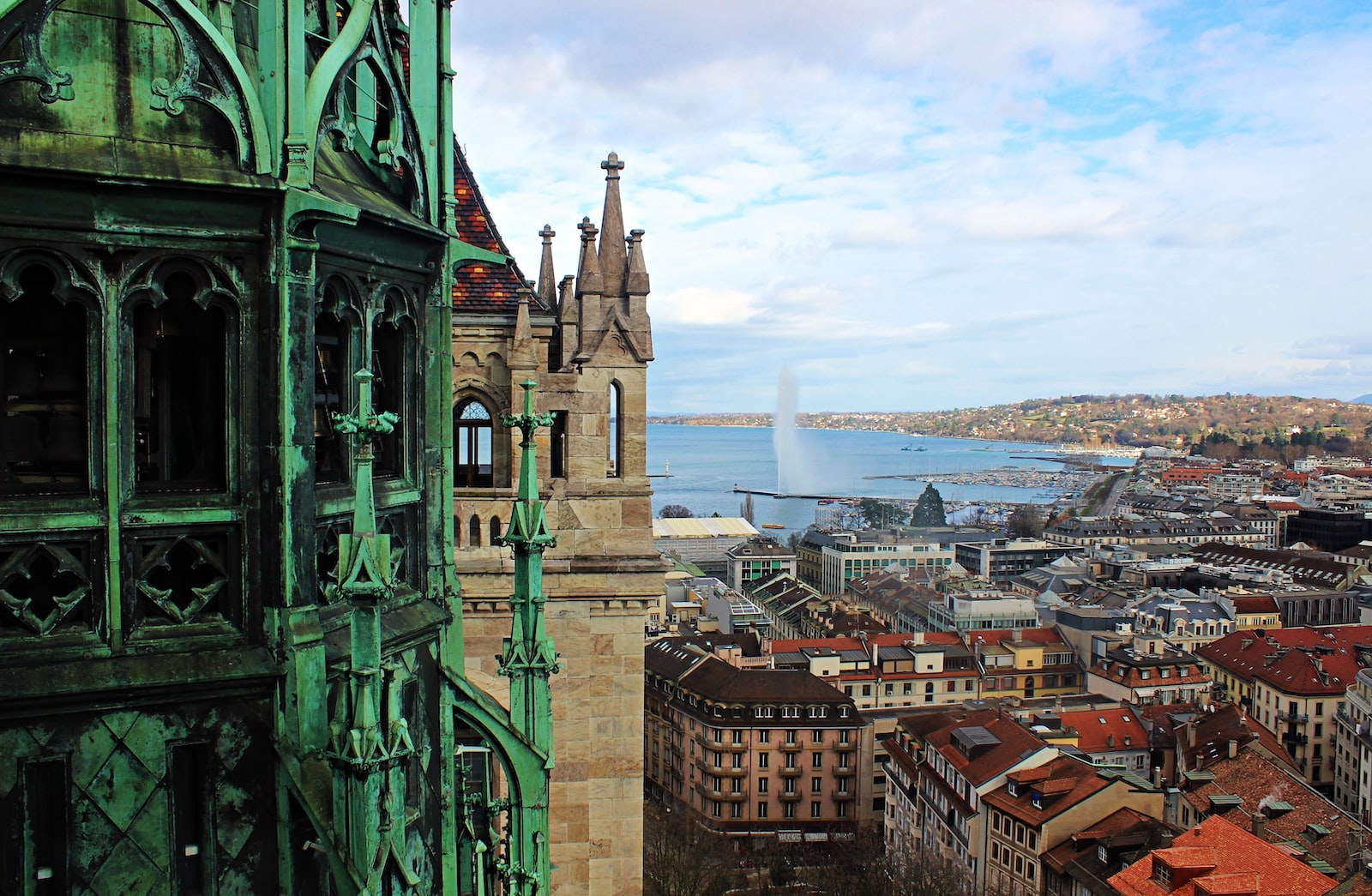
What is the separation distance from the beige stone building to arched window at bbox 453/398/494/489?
2 centimetres

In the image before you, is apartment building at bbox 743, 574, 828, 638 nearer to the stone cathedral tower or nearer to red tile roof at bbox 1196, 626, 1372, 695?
red tile roof at bbox 1196, 626, 1372, 695

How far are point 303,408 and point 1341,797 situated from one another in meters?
80.8

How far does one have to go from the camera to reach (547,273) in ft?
61.9

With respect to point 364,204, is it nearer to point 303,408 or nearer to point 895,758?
point 303,408

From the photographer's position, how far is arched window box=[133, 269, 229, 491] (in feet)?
16.1

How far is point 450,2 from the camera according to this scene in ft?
21.4

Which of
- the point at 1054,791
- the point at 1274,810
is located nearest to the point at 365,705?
the point at 1054,791

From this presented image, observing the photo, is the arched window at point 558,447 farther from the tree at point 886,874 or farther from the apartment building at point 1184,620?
the apartment building at point 1184,620

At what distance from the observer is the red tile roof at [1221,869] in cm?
3988

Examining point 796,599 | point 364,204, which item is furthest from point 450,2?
point 796,599

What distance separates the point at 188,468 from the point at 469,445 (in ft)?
36.2

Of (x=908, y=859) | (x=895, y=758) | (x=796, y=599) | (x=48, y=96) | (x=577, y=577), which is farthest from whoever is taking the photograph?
(x=796, y=599)

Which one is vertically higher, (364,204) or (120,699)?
(364,204)

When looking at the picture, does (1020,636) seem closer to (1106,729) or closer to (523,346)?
A: (1106,729)
